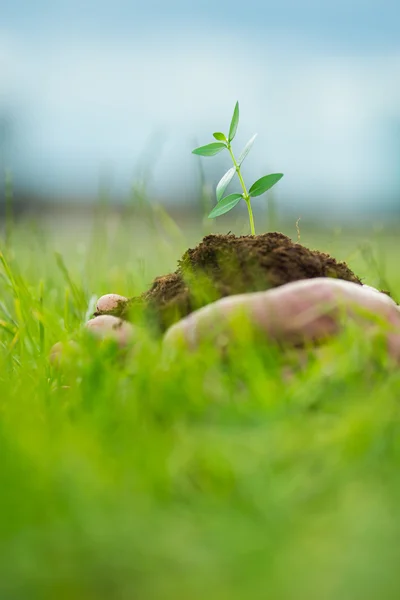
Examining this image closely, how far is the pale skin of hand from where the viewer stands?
1.52 meters

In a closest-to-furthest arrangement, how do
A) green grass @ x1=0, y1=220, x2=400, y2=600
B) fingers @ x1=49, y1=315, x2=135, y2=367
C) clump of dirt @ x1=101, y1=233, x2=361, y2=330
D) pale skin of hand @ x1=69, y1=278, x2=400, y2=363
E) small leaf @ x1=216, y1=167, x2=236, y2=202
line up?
green grass @ x1=0, y1=220, x2=400, y2=600, pale skin of hand @ x1=69, y1=278, x2=400, y2=363, fingers @ x1=49, y1=315, x2=135, y2=367, clump of dirt @ x1=101, y1=233, x2=361, y2=330, small leaf @ x1=216, y1=167, x2=236, y2=202

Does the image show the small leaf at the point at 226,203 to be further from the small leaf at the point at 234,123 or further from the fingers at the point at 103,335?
the fingers at the point at 103,335

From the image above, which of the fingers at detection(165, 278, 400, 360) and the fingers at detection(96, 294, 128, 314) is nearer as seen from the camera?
the fingers at detection(165, 278, 400, 360)

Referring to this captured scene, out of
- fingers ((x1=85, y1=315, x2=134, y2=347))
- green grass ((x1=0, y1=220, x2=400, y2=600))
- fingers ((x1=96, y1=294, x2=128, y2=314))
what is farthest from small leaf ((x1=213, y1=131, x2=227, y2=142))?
green grass ((x1=0, y1=220, x2=400, y2=600))

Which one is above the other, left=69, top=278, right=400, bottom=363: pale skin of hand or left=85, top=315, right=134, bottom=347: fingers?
left=69, top=278, right=400, bottom=363: pale skin of hand

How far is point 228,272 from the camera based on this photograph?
74.1 inches

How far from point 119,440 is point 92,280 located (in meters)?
1.94

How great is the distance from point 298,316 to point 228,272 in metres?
0.39

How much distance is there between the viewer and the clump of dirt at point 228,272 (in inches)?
71.7

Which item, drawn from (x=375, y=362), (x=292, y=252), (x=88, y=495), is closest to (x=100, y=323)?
(x=292, y=252)

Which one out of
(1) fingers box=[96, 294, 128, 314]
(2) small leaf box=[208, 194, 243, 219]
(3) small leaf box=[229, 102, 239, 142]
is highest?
(3) small leaf box=[229, 102, 239, 142]

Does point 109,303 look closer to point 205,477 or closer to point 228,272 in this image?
point 228,272

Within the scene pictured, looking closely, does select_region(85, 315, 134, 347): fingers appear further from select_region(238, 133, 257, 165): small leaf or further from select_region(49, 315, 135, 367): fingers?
select_region(238, 133, 257, 165): small leaf

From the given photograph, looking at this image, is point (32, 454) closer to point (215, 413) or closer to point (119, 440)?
point (119, 440)
